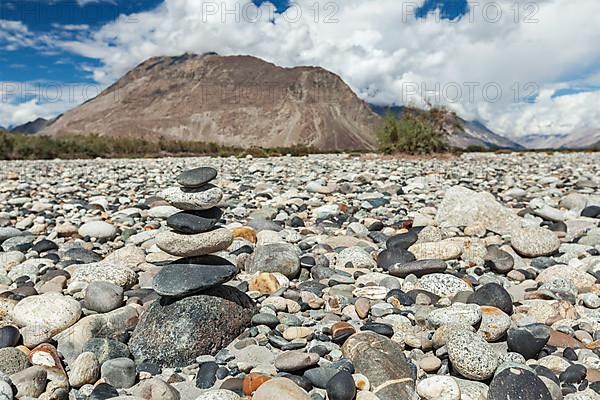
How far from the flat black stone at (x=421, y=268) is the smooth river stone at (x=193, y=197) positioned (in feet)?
6.85

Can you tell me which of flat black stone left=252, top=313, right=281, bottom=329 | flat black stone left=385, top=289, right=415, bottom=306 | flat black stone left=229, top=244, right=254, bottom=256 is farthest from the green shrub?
flat black stone left=252, top=313, right=281, bottom=329

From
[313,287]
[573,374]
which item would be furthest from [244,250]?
[573,374]

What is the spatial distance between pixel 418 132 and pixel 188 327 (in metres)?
20.2

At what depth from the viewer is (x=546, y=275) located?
15.0 ft

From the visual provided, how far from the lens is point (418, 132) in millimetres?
22062

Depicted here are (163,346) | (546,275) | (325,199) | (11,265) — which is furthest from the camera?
(325,199)

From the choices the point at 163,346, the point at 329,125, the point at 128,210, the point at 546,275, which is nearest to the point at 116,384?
the point at 163,346

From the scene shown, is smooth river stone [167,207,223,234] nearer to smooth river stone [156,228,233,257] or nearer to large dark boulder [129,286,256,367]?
smooth river stone [156,228,233,257]

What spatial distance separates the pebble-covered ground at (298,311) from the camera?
2.86m

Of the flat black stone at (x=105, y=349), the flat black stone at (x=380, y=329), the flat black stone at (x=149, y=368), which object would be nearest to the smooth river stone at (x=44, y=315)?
the flat black stone at (x=105, y=349)

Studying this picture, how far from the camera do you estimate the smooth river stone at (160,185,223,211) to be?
12.0ft

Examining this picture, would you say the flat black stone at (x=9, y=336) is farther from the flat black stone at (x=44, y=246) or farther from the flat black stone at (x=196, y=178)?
the flat black stone at (x=44, y=246)

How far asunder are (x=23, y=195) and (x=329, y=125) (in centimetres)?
16516

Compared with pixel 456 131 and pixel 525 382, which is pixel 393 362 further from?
pixel 456 131
